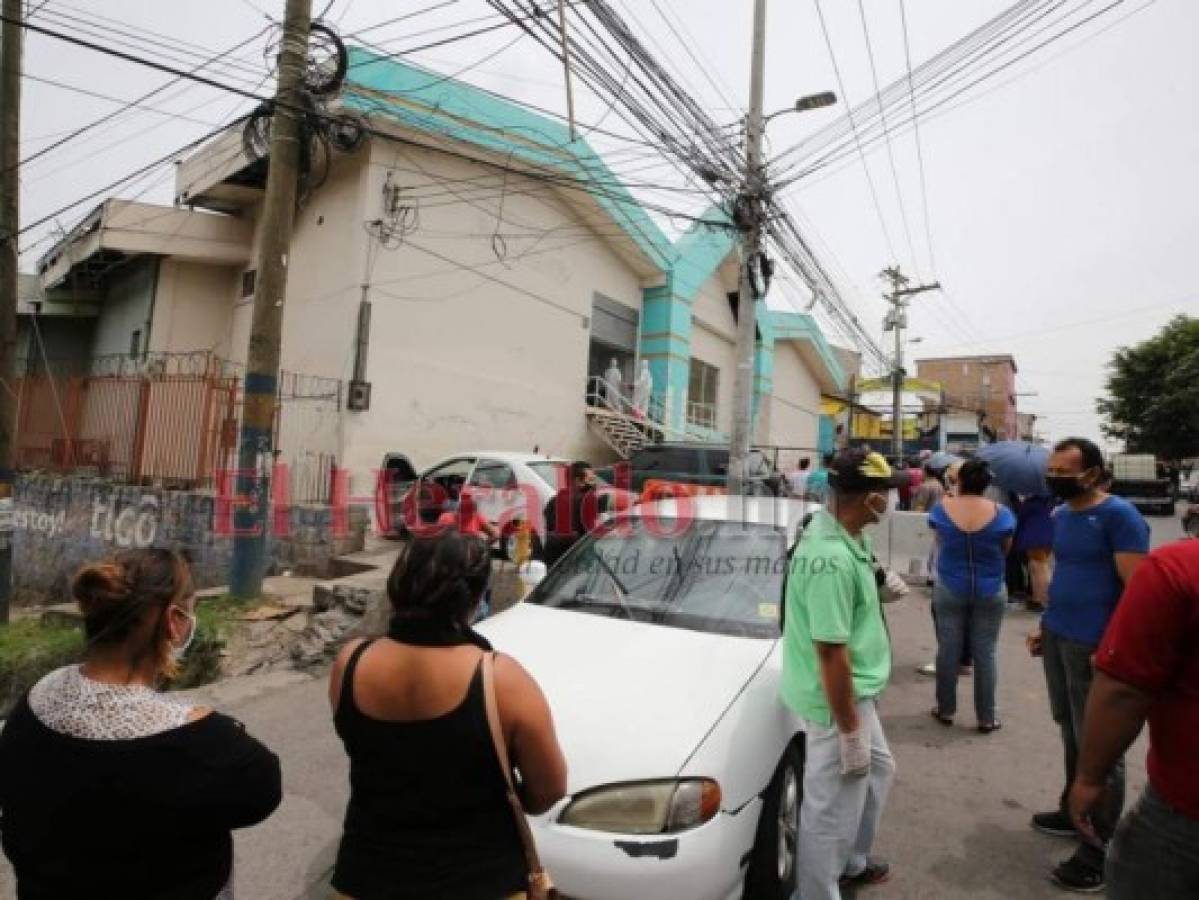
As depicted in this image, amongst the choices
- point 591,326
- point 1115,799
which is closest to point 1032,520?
point 1115,799

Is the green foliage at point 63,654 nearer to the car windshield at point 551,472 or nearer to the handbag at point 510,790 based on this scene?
the car windshield at point 551,472

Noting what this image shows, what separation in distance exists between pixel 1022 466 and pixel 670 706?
5.22 metres

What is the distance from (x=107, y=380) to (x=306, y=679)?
26.9 feet

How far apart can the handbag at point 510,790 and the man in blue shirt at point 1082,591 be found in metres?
2.64

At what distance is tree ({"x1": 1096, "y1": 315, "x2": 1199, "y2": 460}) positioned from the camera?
31.0 m

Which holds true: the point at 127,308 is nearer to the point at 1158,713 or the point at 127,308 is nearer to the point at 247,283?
the point at 247,283

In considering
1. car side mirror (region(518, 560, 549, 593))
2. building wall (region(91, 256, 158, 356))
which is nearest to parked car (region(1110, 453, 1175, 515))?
car side mirror (region(518, 560, 549, 593))

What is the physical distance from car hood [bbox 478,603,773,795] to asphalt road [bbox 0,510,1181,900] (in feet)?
3.71

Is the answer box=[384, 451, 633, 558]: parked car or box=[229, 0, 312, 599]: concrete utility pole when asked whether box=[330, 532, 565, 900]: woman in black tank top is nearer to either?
box=[229, 0, 312, 599]: concrete utility pole

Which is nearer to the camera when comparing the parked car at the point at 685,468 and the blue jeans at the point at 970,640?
the blue jeans at the point at 970,640

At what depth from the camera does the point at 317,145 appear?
39.9ft

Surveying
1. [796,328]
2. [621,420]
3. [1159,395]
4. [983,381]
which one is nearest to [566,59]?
[621,420]

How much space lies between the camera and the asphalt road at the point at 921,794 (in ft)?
9.68

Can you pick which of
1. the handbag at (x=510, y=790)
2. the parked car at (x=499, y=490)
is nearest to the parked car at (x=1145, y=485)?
the parked car at (x=499, y=490)
